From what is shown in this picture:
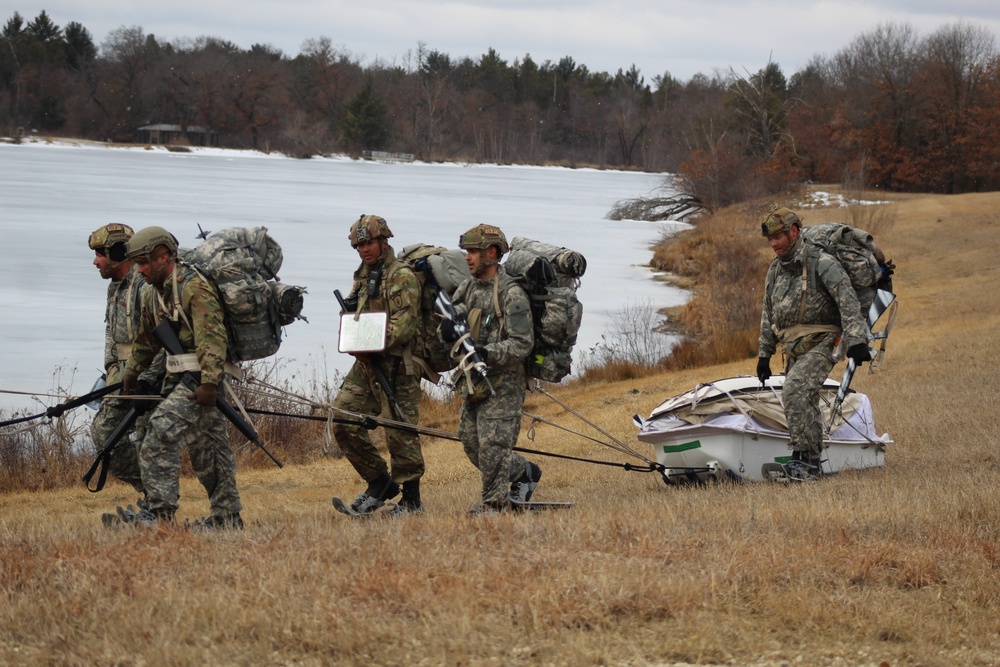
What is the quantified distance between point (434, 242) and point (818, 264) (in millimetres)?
24444

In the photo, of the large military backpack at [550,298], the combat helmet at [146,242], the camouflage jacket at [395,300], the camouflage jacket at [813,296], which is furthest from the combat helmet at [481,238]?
the camouflage jacket at [813,296]

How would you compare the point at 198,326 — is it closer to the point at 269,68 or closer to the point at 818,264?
the point at 818,264

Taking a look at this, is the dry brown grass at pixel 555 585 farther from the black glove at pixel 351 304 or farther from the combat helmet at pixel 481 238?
the combat helmet at pixel 481 238

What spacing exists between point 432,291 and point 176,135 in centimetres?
10877

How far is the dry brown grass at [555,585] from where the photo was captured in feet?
16.2

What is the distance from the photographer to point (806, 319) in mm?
9133

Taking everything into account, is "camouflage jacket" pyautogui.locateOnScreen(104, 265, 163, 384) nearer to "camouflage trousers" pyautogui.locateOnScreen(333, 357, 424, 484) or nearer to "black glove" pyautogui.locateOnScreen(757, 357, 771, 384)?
"camouflage trousers" pyautogui.locateOnScreen(333, 357, 424, 484)

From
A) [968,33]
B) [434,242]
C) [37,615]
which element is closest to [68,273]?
[434,242]

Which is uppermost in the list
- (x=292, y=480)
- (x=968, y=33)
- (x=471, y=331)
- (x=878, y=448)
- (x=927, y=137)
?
(x=968, y=33)

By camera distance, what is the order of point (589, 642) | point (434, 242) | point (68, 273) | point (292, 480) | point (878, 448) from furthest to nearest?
1. point (434, 242)
2. point (68, 273)
3. point (292, 480)
4. point (878, 448)
5. point (589, 642)

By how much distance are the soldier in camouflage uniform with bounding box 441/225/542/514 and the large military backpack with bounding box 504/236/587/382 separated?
0.09 meters

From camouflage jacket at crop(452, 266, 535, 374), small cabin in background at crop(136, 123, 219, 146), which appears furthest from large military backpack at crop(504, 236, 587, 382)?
small cabin in background at crop(136, 123, 219, 146)

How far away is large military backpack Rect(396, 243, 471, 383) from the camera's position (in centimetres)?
845

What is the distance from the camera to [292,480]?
12031mm
